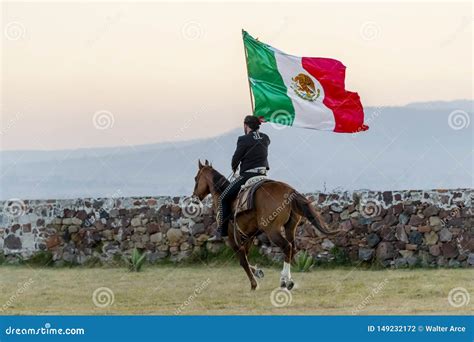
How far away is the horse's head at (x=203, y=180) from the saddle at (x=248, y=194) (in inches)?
37.1

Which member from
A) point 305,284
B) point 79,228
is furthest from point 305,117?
point 79,228

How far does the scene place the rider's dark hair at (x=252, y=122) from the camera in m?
12.7

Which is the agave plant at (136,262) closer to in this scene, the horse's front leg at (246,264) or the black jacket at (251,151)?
the horse's front leg at (246,264)

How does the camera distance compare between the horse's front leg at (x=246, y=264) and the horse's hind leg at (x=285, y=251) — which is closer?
the horse's hind leg at (x=285, y=251)

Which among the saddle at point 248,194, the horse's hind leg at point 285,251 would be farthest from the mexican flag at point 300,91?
the horse's hind leg at point 285,251

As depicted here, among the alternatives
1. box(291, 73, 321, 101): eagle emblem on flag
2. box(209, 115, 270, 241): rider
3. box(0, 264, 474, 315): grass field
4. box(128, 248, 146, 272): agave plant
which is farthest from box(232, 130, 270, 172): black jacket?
box(128, 248, 146, 272): agave plant

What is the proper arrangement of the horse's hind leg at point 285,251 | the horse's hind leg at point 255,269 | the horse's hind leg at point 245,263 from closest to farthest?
the horse's hind leg at point 285,251, the horse's hind leg at point 245,263, the horse's hind leg at point 255,269

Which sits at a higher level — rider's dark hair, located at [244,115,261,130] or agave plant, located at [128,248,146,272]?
rider's dark hair, located at [244,115,261,130]

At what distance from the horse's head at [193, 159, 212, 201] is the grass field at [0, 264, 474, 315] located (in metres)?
1.35

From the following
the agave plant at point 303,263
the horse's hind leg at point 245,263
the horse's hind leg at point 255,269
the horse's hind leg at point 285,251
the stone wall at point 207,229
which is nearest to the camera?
the horse's hind leg at point 285,251

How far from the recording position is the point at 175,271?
15.8 meters

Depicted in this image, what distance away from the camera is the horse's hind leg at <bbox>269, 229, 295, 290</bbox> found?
39.9ft

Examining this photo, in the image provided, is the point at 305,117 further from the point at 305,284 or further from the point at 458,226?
the point at 458,226

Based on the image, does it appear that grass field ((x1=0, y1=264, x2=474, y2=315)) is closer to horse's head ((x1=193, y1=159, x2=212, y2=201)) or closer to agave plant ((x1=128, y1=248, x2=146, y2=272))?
agave plant ((x1=128, y1=248, x2=146, y2=272))
